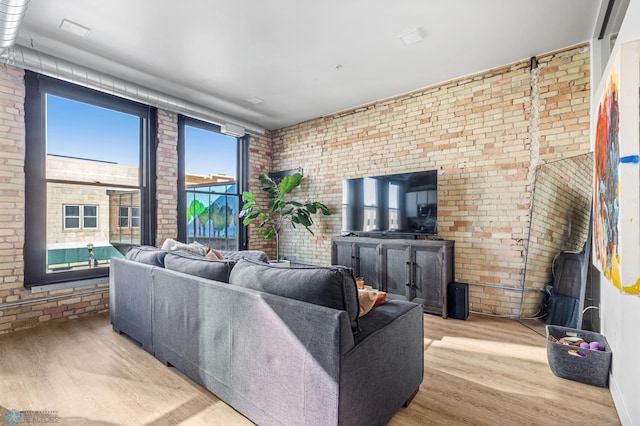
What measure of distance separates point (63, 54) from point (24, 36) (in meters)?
0.37

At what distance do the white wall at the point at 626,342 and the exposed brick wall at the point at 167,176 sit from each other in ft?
15.9

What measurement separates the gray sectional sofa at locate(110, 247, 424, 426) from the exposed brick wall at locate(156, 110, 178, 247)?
92.7 inches

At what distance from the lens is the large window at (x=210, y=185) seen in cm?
489

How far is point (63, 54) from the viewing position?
339 cm

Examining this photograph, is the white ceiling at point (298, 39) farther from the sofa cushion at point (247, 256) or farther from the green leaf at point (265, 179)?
the sofa cushion at point (247, 256)

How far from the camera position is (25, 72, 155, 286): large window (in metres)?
3.53

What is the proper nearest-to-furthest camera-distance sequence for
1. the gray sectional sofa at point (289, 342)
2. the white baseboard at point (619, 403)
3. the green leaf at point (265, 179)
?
the gray sectional sofa at point (289, 342) < the white baseboard at point (619, 403) < the green leaf at point (265, 179)

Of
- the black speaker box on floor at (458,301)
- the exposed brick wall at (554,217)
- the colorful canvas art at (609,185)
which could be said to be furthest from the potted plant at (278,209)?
the colorful canvas art at (609,185)

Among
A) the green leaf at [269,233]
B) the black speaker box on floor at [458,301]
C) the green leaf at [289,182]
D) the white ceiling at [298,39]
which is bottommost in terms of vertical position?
the black speaker box on floor at [458,301]

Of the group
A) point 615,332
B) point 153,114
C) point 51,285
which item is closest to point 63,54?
point 153,114

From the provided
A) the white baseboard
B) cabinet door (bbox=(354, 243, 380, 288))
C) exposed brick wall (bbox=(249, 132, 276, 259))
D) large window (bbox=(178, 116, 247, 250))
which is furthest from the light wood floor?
exposed brick wall (bbox=(249, 132, 276, 259))

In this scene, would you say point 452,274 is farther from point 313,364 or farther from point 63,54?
point 63,54

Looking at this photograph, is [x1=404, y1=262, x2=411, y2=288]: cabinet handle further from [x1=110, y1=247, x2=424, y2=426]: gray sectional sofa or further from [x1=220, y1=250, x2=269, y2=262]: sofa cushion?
[x1=110, y1=247, x2=424, y2=426]: gray sectional sofa

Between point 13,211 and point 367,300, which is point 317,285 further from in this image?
point 13,211
